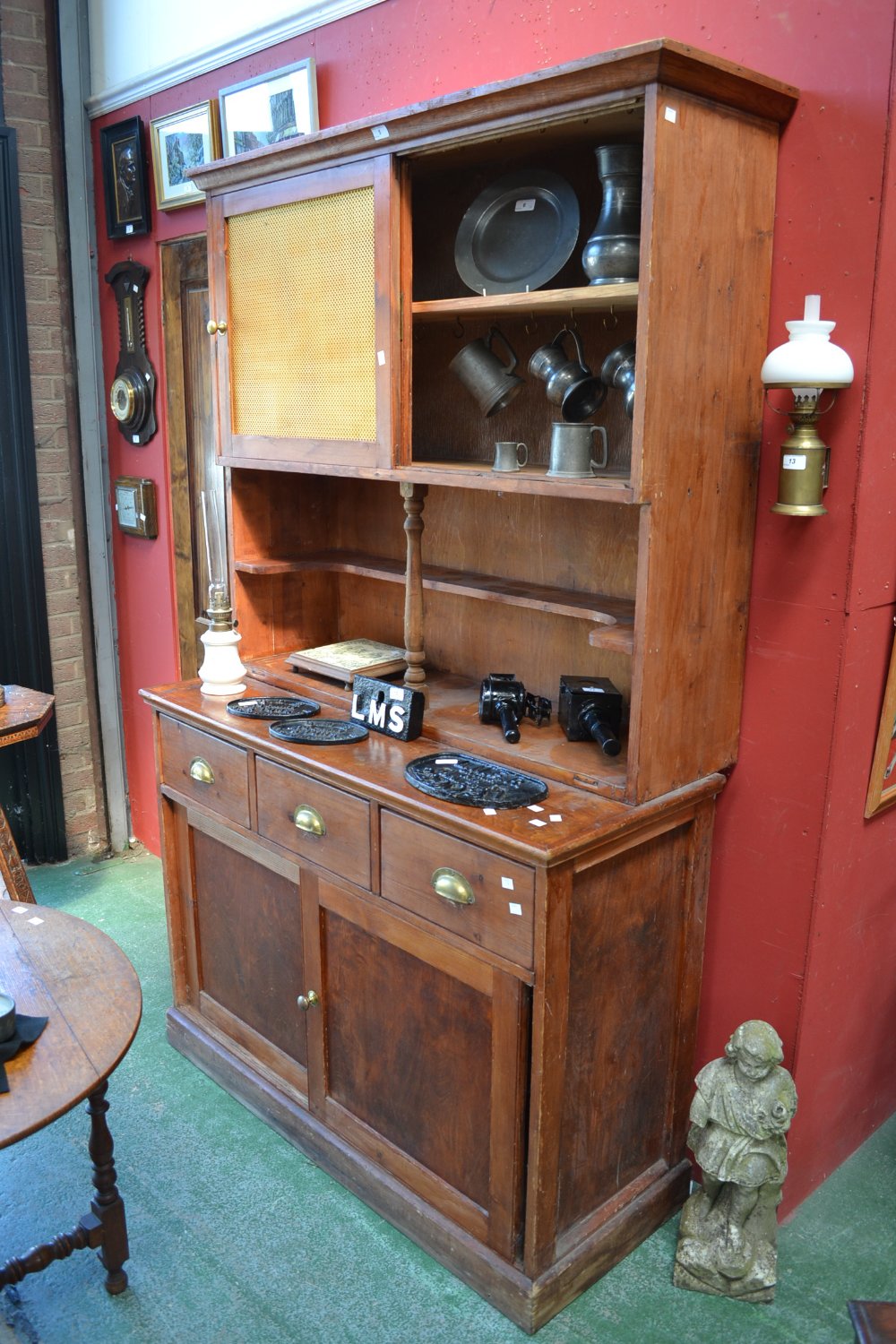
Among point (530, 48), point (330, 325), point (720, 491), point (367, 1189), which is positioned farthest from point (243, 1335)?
point (530, 48)

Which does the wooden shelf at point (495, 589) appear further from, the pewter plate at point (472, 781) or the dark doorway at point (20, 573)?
the dark doorway at point (20, 573)

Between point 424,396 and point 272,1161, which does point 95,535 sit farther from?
point 272,1161

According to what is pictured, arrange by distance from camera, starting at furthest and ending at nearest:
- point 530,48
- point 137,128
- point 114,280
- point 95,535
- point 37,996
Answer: point 95,535 < point 114,280 < point 137,128 < point 530,48 < point 37,996

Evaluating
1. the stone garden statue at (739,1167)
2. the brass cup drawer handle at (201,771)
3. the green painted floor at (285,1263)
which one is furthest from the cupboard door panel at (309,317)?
the green painted floor at (285,1263)

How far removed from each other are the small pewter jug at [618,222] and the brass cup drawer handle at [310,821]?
3.96ft

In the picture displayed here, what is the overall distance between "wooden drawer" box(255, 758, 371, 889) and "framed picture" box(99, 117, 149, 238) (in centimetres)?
204

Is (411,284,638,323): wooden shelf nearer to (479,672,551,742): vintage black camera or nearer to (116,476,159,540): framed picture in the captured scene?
(479,672,551,742): vintage black camera

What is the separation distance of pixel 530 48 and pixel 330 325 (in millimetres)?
723

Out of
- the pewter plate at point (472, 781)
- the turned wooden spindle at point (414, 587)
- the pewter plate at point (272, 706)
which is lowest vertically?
the pewter plate at point (472, 781)

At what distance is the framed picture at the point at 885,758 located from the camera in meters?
2.12

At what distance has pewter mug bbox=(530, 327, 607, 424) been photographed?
86.9 inches

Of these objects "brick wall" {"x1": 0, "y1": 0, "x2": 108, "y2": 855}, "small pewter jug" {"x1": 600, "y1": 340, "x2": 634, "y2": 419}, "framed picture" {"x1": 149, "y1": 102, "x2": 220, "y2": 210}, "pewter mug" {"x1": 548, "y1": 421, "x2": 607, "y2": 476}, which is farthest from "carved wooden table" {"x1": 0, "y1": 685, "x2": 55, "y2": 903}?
"small pewter jug" {"x1": 600, "y1": 340, "x2": 634, "y2": 419}

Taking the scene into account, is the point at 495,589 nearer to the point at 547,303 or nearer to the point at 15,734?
the point at 547,303

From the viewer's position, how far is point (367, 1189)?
234cm
